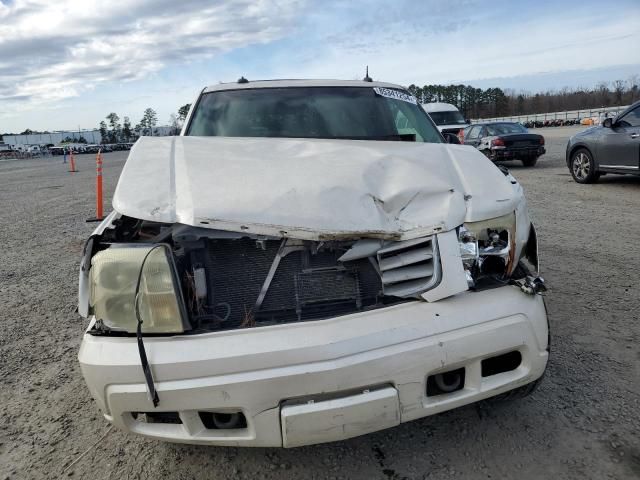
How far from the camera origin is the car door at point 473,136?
15.0m

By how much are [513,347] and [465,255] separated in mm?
428

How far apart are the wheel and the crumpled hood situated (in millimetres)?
8130

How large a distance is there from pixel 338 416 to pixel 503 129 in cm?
1451

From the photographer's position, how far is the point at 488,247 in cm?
230

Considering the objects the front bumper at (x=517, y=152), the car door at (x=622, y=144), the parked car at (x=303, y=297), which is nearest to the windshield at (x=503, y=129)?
the front bumper at (x=517, y=152)

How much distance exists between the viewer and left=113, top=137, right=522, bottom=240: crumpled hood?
82.7 inches

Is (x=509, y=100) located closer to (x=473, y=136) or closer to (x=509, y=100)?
(x=509, y=100)

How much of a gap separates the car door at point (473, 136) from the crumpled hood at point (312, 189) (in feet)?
42.4

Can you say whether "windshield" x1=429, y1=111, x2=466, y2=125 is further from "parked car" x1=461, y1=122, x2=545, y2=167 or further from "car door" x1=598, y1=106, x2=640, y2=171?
"car door" x1=598, y1=106, x2=640, y2=171

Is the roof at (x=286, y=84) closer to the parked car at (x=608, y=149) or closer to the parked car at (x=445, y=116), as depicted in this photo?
the parked car at (x=608, y=149)

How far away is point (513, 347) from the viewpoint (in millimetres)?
2020

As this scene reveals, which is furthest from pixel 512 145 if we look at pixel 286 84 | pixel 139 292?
pixel 139 292

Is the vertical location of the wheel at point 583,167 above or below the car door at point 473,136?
below

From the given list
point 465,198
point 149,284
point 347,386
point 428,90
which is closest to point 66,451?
point 149,284
